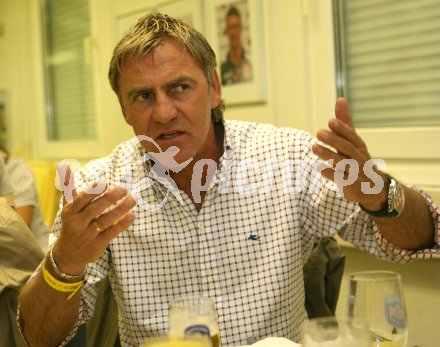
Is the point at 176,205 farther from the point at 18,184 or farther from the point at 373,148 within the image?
the point at 18,184

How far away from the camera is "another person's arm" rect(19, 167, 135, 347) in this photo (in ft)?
3.61

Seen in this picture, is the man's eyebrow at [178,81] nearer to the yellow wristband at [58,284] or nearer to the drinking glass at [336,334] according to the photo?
the yellow wristband at [58,284]

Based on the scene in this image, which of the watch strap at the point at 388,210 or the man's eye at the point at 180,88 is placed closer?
the watch strap at the point at 388,210

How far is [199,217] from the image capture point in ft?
4.76

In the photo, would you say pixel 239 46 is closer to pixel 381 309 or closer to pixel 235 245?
pixel 235 245

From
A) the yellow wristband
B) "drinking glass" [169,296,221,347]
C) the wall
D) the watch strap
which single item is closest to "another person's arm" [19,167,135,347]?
the yellow wristband

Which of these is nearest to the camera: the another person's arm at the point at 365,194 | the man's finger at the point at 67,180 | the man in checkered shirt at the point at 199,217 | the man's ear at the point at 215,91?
the another person's arm at the point at 365,194

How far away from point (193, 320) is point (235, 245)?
1.98ft

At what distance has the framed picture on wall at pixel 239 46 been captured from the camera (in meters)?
2.52

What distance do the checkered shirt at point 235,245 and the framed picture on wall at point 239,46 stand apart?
108cm

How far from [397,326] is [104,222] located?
0.58 meters

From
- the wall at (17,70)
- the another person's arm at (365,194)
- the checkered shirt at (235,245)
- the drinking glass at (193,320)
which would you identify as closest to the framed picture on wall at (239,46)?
the checkered shirt at (235,245)

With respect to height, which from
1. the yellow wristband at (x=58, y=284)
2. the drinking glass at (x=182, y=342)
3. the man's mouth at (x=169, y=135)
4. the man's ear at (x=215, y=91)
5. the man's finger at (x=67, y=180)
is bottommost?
the yellow wristband at (x=58, y=284)

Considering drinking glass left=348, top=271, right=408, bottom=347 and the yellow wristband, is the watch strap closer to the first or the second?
drinking glass left=348, top=271, right=408, bottom=347
